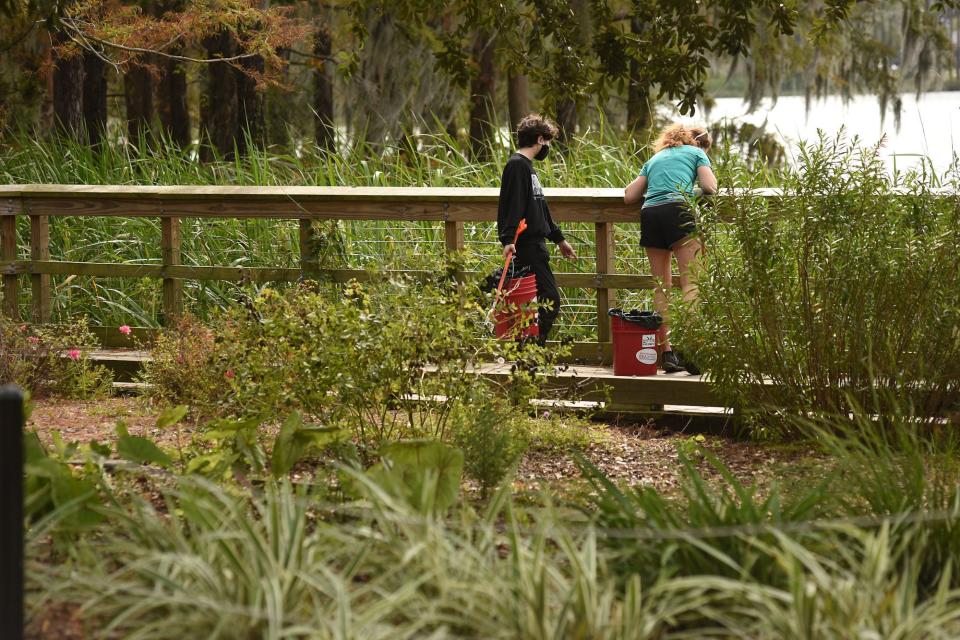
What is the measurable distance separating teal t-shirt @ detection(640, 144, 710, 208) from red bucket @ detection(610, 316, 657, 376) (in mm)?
763

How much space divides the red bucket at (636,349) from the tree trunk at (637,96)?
4.07ft

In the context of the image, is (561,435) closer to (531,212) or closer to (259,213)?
(531,212)

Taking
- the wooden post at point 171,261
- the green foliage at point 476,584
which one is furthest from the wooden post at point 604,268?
the green foliage at point 476,584

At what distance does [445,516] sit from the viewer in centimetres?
396

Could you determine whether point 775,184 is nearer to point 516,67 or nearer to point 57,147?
point 516,67

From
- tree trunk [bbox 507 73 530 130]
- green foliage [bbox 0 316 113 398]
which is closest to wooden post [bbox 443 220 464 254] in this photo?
green foliage [bbox 0 316 113 398]

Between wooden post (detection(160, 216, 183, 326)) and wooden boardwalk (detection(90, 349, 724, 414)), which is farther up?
wooden post (detection(160, 216, 183, 326))

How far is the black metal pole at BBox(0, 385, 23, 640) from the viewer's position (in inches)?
109

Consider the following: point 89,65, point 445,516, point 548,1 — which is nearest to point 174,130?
point 89,65

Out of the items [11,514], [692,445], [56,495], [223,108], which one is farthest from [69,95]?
[11,514]

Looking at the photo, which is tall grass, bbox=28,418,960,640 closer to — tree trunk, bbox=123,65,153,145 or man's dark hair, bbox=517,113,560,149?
man's dark hair, bbox=517,113,560,149

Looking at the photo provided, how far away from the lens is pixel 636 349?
681cm

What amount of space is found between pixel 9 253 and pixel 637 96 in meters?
5.41

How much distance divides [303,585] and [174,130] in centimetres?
1635
